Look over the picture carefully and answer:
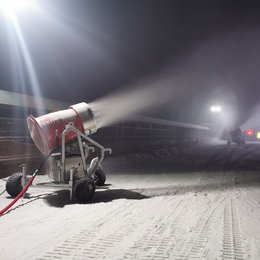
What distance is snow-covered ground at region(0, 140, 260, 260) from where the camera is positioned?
3689 mm

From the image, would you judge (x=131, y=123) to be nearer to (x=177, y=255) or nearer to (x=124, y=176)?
(x=124, y=176)

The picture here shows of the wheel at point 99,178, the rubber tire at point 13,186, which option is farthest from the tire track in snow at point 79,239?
the wheel at point 99,178

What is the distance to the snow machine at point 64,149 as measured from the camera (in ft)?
22.3

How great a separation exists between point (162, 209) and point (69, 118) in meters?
3.50

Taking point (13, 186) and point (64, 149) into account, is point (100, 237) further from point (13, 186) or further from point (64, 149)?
point (13, 186)

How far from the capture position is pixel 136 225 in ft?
15.7

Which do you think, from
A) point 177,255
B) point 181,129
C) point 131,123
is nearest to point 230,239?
point 177,255

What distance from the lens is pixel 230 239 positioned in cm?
412

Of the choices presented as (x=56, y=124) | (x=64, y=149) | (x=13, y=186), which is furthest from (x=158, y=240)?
(x=13, y=186)

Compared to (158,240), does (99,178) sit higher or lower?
higher

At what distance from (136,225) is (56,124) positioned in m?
3.60

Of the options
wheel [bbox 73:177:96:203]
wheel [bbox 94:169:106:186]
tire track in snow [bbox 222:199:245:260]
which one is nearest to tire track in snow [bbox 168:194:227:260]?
tire track in snow [bbox 222:199:245:260]

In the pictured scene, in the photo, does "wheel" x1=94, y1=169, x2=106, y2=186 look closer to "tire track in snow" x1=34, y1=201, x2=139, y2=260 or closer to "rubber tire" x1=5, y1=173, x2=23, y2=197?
"rubber tire" x1=5, y1=173, x2=23, y2=197

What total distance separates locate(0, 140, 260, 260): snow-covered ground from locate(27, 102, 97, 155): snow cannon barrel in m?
1.53
